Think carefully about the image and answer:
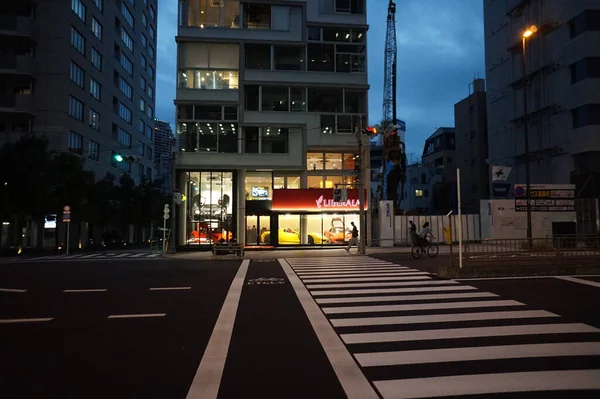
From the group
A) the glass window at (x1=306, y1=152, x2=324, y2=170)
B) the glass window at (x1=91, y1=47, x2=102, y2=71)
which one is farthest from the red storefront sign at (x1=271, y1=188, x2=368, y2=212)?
the glass window at (x1=91, y1=47, x2=102, y2=71)

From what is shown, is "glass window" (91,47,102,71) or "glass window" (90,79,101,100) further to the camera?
"glass window" (91,47,102,71)

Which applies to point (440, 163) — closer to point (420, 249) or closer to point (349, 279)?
point (420, 249)

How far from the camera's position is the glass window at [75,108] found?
40969 millimetres

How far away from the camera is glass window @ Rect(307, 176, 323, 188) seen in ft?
114

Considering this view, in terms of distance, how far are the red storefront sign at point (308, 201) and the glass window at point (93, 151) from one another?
2477 cm

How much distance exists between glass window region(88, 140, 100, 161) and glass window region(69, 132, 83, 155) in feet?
5.79

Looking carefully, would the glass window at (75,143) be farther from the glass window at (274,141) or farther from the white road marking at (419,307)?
the white road marking at (419,307)

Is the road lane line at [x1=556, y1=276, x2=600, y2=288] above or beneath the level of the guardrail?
beneath

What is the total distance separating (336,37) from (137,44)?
37585 millimetres

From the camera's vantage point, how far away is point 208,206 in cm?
3269

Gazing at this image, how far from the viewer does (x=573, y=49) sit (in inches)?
1348

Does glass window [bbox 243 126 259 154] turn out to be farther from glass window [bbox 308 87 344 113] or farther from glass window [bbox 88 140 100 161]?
glass window [bbox 88 140 100 161]

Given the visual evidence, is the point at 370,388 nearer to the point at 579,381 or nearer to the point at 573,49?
the point at 579,381

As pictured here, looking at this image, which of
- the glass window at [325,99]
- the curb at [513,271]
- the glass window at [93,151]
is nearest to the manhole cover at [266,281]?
the curb at [513,271]
